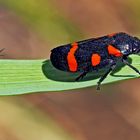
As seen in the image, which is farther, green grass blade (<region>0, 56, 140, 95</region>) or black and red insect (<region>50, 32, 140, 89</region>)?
black and red insect (<region>50, 32, 140, 89</region>)

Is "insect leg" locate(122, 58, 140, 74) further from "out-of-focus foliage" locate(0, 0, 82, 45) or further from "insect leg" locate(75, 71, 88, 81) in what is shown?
"out-of-focus foliage" locate(0, 0, 82, 45)

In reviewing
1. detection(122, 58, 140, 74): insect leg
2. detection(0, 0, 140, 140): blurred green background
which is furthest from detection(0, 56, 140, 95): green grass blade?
detection(0, 0, 140, 140): blurred green background

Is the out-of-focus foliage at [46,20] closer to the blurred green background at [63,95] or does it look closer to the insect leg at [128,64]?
the blurred green background at [63,95]

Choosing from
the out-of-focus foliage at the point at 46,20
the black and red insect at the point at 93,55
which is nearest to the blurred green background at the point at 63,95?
the out-of-focus foliage at the point at 46,20

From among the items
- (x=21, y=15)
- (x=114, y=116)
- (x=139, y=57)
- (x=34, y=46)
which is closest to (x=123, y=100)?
(x=114, y=116)

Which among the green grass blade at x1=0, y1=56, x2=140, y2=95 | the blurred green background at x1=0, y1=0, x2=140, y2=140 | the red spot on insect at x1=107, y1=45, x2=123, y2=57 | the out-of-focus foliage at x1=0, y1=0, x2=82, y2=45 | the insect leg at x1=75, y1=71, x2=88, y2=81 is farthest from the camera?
the out-of-focus foliage at x1=0, y1=0, x2=82, y2=45

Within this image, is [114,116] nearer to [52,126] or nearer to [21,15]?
[52,126]

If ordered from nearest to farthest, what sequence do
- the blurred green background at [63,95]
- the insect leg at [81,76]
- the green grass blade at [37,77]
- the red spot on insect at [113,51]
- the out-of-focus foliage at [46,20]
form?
the green grass blade at [37,77] < the insect leg at [81,76] < the red spot on insect at [113,51] < the blurred green background at [63,95] < the out-of-focus foliage at [46,20]
